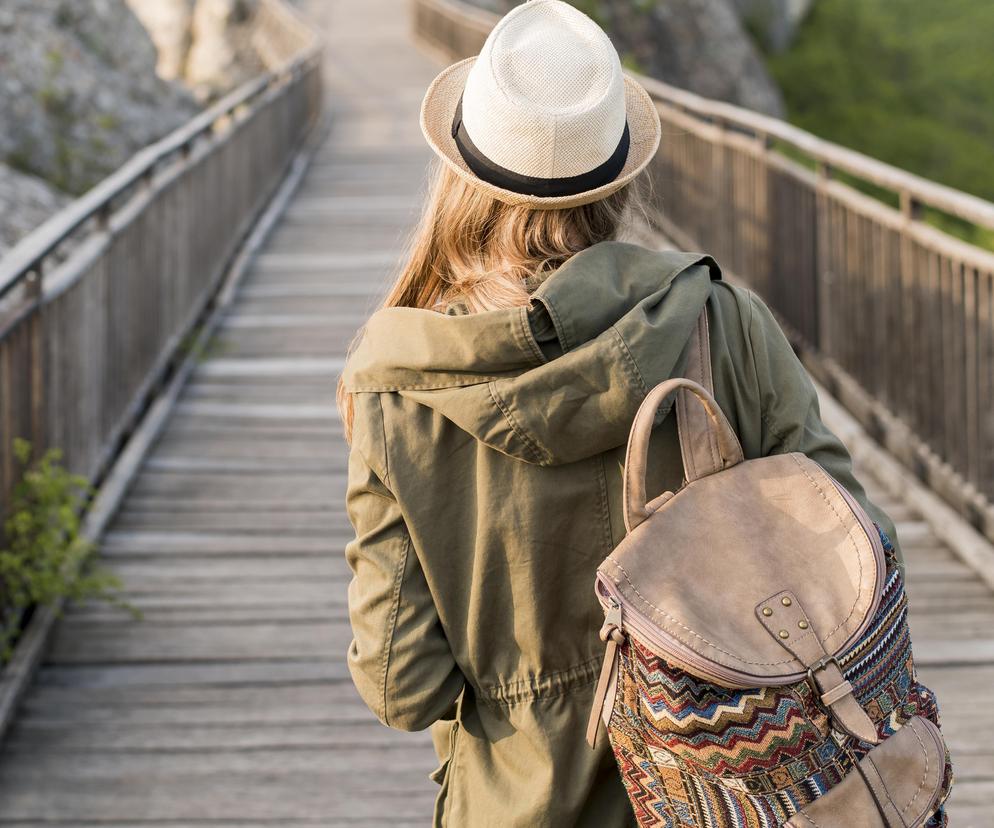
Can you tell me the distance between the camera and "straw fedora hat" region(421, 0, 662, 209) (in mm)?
1714

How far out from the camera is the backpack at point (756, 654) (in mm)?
1511

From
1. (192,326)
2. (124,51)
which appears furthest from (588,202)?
(124,51)

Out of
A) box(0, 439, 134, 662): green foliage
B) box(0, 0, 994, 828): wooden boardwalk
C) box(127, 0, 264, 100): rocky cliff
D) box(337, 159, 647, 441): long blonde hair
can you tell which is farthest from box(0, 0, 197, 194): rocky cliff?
box(127, 0, 264, 100): rocky cliff

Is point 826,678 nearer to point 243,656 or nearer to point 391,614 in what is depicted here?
point 391,614

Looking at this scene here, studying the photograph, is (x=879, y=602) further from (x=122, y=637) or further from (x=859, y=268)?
(x=859, y=268)

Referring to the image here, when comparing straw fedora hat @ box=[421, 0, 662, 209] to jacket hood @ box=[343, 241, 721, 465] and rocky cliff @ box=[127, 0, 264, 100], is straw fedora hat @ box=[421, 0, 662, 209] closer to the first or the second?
jacket hood @ box=[343, 241, 721, 465]

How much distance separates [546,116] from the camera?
1.71m

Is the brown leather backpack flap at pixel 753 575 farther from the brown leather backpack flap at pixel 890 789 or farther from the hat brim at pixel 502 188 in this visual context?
the hat brim at pixel 502 188

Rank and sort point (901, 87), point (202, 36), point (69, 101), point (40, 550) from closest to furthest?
1. point (40, 550)
2. point (69, 101)
3. point (202, 36)
4. point (901, 87)

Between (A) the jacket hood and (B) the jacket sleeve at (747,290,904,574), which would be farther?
(B) the jacket sleeve at (747,290,904,574)

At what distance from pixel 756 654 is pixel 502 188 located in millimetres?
657

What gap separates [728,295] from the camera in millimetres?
1761

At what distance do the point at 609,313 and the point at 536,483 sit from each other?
239mm

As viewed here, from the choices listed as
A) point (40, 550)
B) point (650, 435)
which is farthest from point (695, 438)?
point (40, 550)
